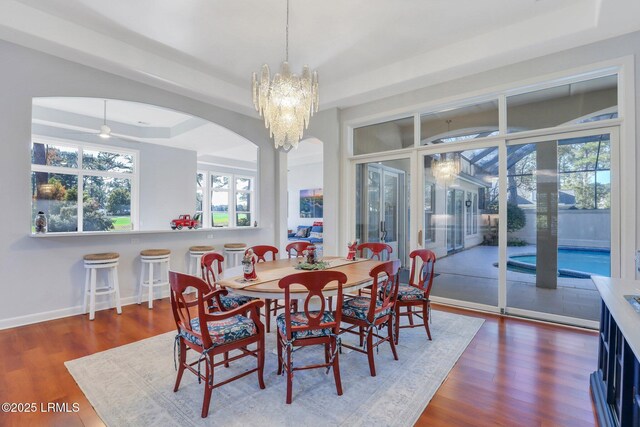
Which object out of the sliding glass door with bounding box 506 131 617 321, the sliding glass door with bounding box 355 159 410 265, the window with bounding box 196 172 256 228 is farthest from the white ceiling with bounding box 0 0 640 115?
the window with bounding box 196 172 256 228

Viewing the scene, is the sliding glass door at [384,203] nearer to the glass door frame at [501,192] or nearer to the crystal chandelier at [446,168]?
the glass door frame at [501,192]

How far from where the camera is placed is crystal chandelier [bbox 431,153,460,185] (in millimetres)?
4285

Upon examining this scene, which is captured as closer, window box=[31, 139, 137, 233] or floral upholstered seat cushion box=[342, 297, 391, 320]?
floral upholstered seat cushion box=[342, 297, 391, 320]

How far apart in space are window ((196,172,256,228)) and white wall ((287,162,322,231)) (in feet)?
6.00

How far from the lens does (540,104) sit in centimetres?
365

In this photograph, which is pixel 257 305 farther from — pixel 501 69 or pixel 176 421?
pixel 501 69

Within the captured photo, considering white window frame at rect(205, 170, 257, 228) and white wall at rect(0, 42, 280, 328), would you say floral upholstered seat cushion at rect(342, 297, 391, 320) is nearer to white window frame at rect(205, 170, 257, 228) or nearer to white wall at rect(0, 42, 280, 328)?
white wall at rect(0, 42, 280, 328)

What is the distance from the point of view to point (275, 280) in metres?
2.42

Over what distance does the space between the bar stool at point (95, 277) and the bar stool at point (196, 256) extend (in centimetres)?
105

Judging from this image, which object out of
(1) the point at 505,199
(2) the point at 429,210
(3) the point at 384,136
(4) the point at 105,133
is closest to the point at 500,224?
(1) the point at 505,199

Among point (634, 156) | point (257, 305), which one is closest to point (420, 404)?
point (257, 305)

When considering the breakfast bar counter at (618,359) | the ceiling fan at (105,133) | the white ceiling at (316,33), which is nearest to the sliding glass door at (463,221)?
the white ceiling at (316,33)

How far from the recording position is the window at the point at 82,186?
6555 mm

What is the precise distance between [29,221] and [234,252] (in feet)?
8.80
